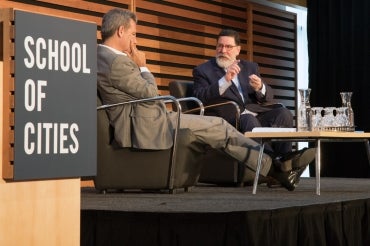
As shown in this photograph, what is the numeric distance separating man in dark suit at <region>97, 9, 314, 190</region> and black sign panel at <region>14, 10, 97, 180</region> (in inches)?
99.7

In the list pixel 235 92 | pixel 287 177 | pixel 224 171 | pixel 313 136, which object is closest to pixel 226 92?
pixel 235 92

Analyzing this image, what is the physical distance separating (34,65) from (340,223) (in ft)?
7.00

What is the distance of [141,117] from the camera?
15.0 ft

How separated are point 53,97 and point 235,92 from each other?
4.28 m

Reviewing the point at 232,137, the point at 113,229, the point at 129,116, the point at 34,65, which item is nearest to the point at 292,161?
the point at 232,137

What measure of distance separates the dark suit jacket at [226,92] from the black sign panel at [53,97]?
392cm

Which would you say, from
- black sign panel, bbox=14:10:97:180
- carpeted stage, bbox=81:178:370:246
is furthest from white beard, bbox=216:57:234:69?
black sign panel, bbox=14:10:97:180

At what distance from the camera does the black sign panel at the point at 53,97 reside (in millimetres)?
1812

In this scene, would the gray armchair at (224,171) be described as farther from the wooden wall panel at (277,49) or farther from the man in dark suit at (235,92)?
the wooden wall panel at (277,49)

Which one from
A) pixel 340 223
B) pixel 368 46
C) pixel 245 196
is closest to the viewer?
pixel 340 223

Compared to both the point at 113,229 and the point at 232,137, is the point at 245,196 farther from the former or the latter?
the point at 113,229

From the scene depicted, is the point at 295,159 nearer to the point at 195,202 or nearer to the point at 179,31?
the point at 195,202

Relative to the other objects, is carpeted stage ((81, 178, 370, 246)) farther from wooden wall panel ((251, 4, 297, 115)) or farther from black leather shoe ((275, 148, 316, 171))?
wooden wall panel ((251, 4, 297, 115))

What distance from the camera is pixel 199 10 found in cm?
807
